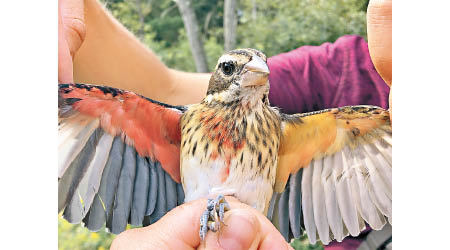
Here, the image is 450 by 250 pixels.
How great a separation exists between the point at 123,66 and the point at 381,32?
0.48 meters

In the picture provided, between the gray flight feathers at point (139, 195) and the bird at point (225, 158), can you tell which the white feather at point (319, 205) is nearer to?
the bird at point (225, 158)

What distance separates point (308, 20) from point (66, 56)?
0.44 m

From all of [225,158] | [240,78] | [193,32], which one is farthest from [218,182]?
[193,32]

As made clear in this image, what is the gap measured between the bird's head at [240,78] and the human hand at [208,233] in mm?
167

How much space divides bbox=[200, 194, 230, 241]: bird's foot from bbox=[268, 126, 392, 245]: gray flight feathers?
13cm

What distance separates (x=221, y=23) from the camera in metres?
0.76

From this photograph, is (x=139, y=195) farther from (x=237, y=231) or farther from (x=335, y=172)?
(x=335, y=172)

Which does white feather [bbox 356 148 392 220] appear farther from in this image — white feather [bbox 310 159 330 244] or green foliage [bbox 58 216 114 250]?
green foliage [bbox 58 216 114 250]

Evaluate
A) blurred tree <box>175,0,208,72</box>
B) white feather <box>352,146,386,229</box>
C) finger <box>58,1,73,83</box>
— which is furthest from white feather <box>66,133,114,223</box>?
white feather <box>352,146,386,229</box>

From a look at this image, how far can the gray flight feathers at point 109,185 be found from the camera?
0.66 meters

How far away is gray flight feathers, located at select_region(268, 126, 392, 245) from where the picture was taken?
734mm

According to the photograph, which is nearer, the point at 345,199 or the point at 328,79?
the point at 345,199
